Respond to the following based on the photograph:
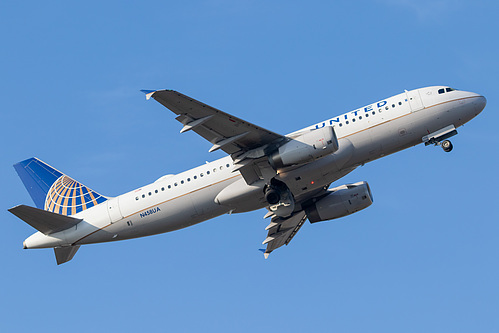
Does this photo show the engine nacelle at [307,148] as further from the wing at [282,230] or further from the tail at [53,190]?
the tail at [53,190]

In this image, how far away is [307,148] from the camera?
4316 centimetres

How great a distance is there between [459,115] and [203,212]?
16.8m

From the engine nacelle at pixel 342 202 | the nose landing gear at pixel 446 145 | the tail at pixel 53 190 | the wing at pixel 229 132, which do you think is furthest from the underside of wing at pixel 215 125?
the tail at pixel 53 190

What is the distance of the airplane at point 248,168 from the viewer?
43406mm

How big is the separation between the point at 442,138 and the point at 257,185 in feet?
37.9

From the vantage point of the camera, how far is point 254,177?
45.4 metres

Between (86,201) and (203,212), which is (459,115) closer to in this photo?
(203,212)

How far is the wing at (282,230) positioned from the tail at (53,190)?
12223 mm

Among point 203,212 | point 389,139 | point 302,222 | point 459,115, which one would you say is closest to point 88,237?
point 203,212

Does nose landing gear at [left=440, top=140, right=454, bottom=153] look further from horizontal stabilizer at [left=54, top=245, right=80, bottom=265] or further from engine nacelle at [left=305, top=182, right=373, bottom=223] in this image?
horizontal stabilizer at [left=54, top=245, right=80, bottom=265]

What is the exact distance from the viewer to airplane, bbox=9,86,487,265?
43.4m

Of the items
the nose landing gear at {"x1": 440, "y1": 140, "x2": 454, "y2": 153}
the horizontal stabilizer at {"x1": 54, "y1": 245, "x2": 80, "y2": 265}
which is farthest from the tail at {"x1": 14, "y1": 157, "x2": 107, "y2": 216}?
the nose landing gear at {"x1": 440, "y1": 140, "x2": 454, "y2": 153}

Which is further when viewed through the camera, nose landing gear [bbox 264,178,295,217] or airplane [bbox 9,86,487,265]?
nose landing gear [bbox 264,178,295,217]

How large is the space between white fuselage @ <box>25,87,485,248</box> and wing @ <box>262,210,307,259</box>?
6606mm
